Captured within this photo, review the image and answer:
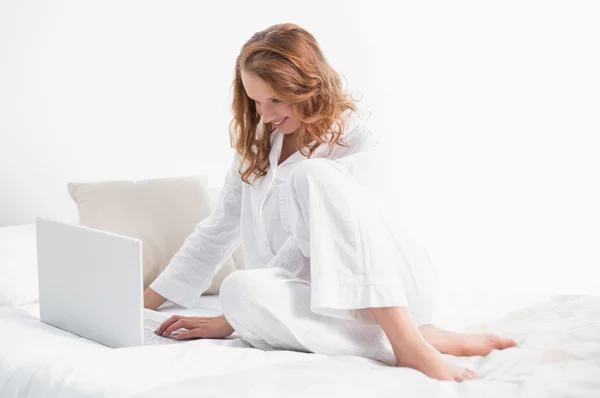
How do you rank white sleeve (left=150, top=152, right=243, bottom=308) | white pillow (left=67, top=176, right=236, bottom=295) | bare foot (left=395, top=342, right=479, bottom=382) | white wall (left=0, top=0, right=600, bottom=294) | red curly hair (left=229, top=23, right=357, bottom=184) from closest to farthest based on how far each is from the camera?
1. bare foot (left=395, top=342, right=479, bottom=382)
2. red curly hair (left=229, top=23, right=357, bottom=184)
3. white sleeve (left=150, top=152, right=243, bottom=308)
4. white pillow (left=67, top=176, right=236, bottom=295)
5. white wall (left=0, top=0, right=600, bottom=294)

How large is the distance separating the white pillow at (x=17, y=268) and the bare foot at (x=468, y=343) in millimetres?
1179

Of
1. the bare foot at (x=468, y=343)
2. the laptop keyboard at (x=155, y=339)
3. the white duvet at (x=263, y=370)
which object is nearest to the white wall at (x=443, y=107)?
the laptop keyboard at (x=155, y=339)

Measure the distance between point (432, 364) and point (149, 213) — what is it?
1.24 m

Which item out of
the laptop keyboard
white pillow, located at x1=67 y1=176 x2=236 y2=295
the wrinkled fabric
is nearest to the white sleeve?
the wrinkled fabric

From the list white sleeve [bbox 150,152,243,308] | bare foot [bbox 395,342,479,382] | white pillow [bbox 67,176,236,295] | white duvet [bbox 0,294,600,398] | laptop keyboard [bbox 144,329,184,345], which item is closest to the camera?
white duvet [bbox 0,294,600,398]

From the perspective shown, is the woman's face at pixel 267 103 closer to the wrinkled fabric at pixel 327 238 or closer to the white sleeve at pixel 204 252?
the wrinkled fabric at pixel 327 238

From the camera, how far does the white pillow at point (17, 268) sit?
7.30 feet

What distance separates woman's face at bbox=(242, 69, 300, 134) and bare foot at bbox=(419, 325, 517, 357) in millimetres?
673

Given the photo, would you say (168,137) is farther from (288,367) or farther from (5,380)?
(288,367)

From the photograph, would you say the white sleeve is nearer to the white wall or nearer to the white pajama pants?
the white pajama pants

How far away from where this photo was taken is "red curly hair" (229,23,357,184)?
1.99 meters

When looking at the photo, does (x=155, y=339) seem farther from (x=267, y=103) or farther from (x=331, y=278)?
(x=267, y=103)

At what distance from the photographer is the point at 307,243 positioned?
1.75 meters

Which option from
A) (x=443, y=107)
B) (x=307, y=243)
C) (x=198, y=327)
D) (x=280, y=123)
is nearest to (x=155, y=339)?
(x=198, y=327)
